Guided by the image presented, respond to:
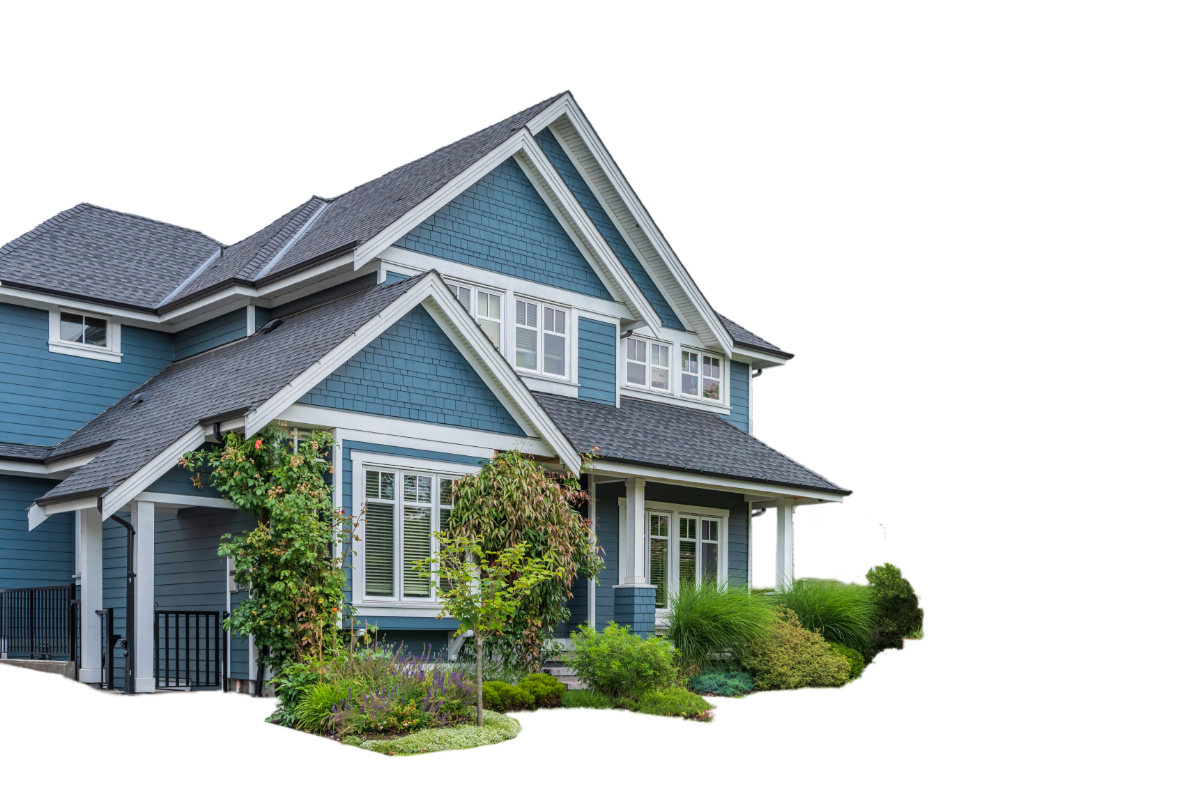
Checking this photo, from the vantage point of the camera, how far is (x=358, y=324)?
17562 millimetres

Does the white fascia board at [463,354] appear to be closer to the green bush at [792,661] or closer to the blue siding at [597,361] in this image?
the blue siding at [597,361]

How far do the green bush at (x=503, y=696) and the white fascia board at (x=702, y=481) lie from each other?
473 cm

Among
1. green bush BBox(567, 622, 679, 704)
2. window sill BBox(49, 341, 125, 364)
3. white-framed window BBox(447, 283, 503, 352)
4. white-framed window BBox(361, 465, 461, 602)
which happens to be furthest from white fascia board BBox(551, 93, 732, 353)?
green bush BBox(567, 622, 679, 704)

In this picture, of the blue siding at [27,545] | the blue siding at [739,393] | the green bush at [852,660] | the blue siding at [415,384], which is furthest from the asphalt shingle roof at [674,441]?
the blue siding at [27,545]

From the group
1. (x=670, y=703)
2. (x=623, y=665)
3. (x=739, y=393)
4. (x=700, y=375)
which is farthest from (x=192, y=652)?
(x=739, y=393)

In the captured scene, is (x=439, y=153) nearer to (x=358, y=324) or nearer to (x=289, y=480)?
(x=358, y=324)

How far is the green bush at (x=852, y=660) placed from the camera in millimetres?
22719

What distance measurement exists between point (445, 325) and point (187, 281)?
26.4 feet

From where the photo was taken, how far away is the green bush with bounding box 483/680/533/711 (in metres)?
16.5

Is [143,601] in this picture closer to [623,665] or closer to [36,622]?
[36,622]

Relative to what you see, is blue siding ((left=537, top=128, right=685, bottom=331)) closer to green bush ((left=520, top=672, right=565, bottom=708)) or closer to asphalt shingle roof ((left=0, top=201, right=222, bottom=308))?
asphalt shingle roof ((left=0, top=201, right=222, bottom=308))

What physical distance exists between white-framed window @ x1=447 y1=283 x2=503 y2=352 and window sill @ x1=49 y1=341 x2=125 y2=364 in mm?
6278

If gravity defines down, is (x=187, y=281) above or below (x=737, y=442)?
above

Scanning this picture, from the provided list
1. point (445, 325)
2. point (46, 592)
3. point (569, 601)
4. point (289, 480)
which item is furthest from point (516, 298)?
point (46, 592)
